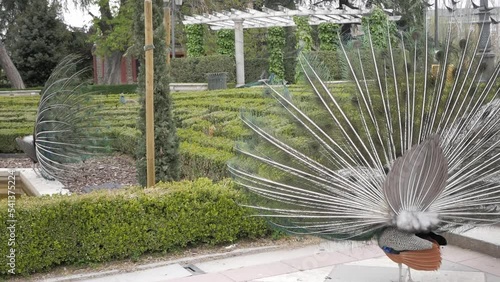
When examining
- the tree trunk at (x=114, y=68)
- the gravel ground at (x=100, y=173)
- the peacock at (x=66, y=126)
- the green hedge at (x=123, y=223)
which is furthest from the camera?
the tree trunk at (x=114, y=68)

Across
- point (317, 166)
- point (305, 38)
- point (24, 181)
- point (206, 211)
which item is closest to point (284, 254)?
point (206, 211)

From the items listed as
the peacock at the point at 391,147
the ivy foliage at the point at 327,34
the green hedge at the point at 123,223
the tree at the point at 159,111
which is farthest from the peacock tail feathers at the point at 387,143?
the ivy foliage at the point at 327,34

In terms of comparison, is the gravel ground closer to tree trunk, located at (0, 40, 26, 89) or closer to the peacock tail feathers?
the peacock tail feathers

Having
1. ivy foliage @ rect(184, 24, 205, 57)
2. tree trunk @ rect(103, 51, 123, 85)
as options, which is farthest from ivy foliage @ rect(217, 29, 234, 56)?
tree trunk @ rect(103, 51, 123, 85)

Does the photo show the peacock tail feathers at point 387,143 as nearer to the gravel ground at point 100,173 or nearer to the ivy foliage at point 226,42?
the gravel ground at point 100,173

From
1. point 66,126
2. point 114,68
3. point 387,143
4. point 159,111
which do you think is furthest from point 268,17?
point 387,143

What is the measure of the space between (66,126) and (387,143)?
6185 mm

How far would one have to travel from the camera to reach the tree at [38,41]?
3419 centimetres

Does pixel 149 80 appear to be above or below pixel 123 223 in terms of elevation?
above

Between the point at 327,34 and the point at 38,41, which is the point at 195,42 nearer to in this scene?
the point at 327,34

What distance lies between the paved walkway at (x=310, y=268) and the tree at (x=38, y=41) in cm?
2982

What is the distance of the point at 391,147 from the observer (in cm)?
509

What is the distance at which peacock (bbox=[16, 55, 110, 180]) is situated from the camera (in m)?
9.95

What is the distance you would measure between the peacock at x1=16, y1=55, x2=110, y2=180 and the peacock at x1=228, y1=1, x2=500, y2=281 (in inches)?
197
